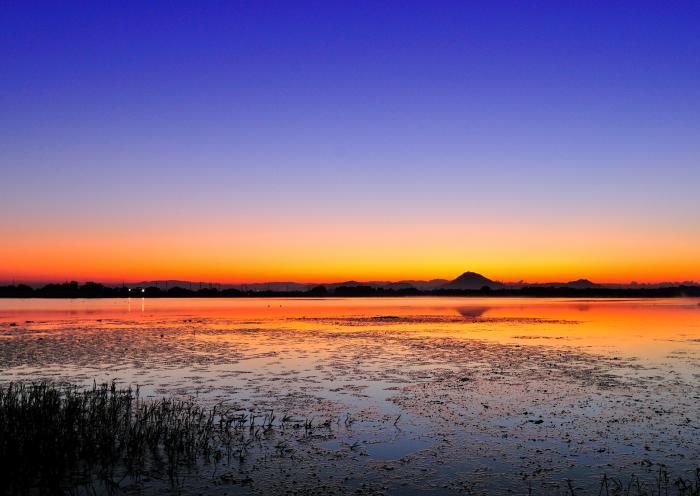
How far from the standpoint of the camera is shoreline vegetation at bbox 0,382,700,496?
9.43m

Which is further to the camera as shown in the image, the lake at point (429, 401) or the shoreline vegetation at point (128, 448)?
the lake at point (429, 401)

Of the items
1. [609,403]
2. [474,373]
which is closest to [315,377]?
[474,373]

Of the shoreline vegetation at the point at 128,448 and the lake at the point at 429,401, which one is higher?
the shoreline vegetation at the point at 128,448

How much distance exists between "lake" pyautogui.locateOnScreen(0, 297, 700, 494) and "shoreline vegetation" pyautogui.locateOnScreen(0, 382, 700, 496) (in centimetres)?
33

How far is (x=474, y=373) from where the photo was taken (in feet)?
69.3

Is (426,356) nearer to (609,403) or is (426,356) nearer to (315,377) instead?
(315,377)

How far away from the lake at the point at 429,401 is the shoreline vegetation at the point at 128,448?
0.33m

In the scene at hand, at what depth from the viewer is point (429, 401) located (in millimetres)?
16172

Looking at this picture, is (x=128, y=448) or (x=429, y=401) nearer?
(x=128, y=448)

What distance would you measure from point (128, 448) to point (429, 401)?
825 centimetres

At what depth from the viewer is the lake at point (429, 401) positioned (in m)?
10.2

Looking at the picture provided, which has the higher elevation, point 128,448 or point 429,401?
point 128,448

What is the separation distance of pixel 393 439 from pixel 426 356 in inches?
551

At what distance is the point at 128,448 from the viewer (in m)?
11.2
